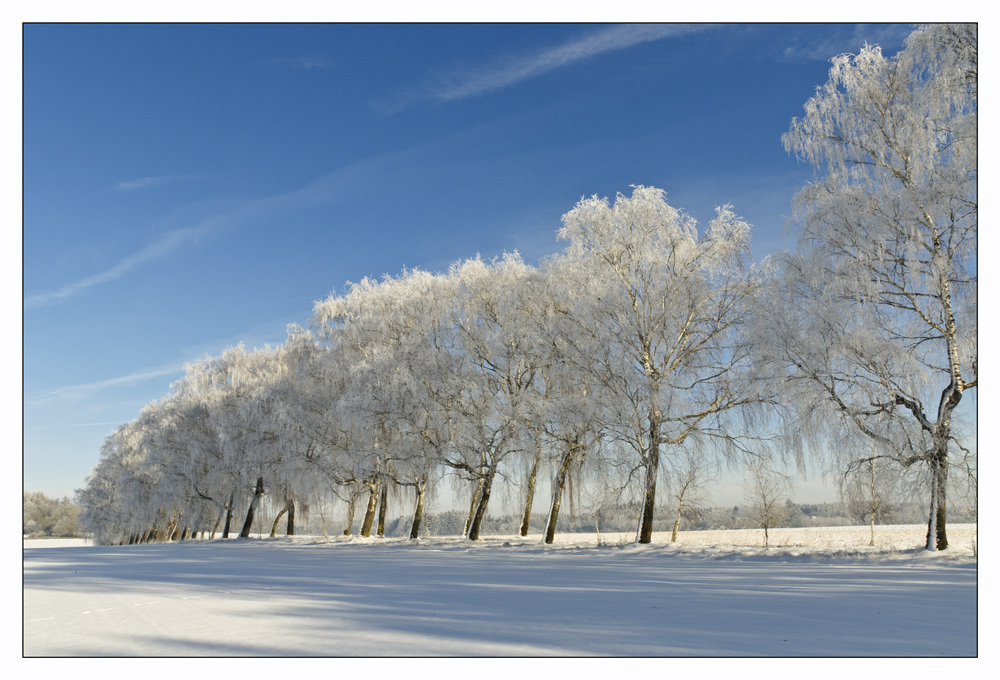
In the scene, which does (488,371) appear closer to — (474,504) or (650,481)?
(474,504)

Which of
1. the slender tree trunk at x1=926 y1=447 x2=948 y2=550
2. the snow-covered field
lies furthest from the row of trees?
the snow-covered field

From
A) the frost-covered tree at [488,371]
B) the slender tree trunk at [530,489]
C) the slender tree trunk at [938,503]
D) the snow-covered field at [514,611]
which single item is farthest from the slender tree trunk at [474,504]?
the slender tree trunk at [938,503]

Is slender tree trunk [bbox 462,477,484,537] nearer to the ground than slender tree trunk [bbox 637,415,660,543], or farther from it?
nearer to the ground

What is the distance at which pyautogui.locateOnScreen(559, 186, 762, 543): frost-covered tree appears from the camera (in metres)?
17.5

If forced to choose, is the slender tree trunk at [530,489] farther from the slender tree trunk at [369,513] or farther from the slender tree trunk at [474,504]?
the slender tree trunk at [369,513]

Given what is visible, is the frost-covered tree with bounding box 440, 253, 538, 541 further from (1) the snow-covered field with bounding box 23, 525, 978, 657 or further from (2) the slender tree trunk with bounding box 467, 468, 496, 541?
(1) the snow-covered field with bounding box 23, 525, 978, 657

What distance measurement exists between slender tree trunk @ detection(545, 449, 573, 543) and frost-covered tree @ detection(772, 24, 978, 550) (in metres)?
7.33

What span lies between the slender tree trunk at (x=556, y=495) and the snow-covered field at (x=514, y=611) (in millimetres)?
7670

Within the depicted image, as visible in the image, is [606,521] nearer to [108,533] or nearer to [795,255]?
[795,255]

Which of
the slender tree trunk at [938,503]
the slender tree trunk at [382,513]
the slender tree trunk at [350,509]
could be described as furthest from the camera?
the slender tree trunk at [382,513]

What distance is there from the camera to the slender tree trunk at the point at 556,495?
19.4 m

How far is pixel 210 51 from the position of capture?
9516 millimetres

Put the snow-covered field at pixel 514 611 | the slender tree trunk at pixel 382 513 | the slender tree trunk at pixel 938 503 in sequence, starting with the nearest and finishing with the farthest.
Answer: the snow-covered field at pixel 514 611, the slender tree trunk at pixel 938 503, the slender tree trunk at pixel 382 513

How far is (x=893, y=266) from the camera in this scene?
44.5 ft
